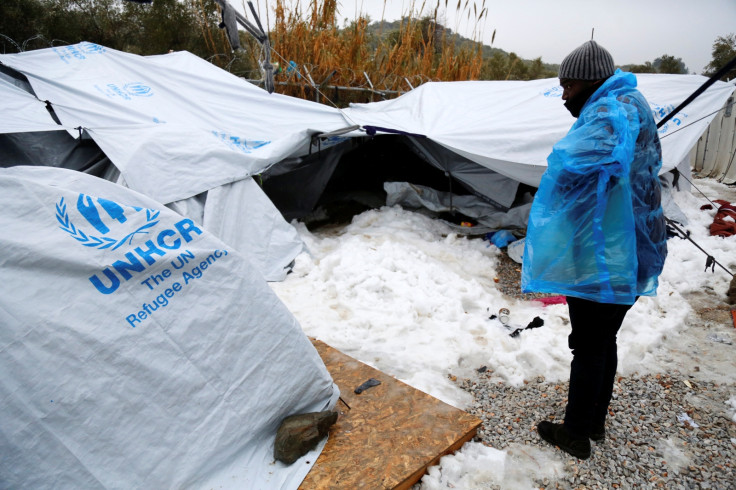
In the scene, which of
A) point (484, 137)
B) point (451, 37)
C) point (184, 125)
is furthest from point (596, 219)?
point (451, 37)

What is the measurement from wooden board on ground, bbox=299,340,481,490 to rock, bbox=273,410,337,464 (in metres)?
0.08

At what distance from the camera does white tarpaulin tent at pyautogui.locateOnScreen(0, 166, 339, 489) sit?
1.40 m

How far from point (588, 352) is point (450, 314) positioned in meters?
1.43

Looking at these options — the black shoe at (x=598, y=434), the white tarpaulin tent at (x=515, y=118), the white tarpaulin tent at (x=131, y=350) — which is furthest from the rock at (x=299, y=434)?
the white tarpaulin tent at (x=515, y=118)

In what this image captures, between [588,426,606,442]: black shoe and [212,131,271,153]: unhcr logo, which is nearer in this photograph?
[588,426,606,442]: black shoe

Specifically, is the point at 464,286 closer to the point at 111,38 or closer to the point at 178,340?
the point at 178,340

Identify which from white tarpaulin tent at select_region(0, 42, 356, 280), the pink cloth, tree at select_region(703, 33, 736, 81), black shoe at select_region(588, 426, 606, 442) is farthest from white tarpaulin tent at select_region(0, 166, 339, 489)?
tree at select_region(703, 33, 736, 81)

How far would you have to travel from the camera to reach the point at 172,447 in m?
1.57

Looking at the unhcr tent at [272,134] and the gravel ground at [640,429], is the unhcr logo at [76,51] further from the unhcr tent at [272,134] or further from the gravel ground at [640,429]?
the gravel ground at [640,429]

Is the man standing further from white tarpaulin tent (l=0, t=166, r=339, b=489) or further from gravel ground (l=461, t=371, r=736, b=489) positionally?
white tarpaulin tent (l=0, t=166, r=339, b=489)

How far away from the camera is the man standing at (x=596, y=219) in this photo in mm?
1762

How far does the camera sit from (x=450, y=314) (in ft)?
10.9

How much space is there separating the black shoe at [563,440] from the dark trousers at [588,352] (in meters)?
0.03

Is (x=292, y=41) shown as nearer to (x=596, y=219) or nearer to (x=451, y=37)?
(x=451, y=37)
